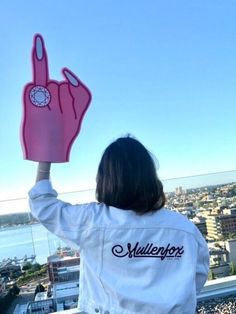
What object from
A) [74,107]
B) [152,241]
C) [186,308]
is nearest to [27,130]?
[74,107]

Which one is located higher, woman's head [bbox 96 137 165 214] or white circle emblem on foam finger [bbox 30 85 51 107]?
white circle emblem on foam finger [bbox 30 85 51 107]

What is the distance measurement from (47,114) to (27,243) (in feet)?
3.48

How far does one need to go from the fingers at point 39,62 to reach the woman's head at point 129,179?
0.27 metres

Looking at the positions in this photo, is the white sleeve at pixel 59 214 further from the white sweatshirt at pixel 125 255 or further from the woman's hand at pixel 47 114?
the woman's hand at pixel 47 114

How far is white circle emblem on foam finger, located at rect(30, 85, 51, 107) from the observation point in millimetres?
1139

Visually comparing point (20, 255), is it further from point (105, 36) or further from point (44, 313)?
point (105, 36)

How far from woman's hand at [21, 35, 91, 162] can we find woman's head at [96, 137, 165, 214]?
14cm

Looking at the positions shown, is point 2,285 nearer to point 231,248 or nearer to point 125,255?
point 125,255

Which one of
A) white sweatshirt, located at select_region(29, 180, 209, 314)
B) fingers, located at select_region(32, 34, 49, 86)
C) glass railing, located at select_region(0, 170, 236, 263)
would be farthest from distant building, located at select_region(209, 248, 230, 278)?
fingers, located at select_region(32, 34, 49, 86)

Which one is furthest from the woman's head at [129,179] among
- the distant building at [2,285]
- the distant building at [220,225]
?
the distant building at [220,225]

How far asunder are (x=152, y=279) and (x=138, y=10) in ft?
11.1

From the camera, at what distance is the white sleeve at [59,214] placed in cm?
105

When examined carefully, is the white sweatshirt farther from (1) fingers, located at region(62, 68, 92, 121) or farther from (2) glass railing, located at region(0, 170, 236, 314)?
(2) glass railing, located at region(0, 170, 236, 314)

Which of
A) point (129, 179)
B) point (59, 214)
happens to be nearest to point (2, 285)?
point (59, 214)
